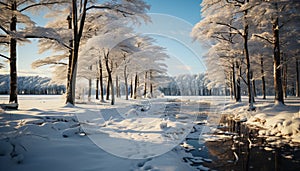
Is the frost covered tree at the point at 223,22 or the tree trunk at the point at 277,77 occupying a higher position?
the frost covered tree at the point at 223,22

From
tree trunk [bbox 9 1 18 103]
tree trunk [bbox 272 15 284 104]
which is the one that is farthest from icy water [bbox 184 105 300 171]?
tree trunk [bbox 9 1 18 103]

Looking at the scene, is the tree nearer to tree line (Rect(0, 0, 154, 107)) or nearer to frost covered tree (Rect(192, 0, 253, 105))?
tree line (Rect(0, 0, 154, 107))

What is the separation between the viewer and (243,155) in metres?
4.79

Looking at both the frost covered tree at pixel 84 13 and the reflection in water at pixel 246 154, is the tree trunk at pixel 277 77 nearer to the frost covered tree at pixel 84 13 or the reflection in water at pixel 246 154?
the reflection in water at pixel 246 154

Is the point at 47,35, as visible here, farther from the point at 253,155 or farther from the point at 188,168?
the point at 253,155

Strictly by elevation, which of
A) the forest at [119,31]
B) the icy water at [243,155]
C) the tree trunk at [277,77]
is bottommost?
the icy water at [243,155]

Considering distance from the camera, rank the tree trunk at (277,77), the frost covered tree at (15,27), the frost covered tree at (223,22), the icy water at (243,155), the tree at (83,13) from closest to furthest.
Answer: the icy water at (243,155) < the frost covered tree at (15,27) < the tree at (83,13) < the tree trunk at (277,77) < the frost covered tree at (223,22)

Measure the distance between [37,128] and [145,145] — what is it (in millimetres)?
3124

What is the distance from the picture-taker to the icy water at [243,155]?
410 centimetres

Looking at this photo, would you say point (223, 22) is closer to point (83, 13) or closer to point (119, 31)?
point (119, 31)

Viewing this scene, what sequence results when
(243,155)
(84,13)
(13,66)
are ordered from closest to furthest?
(243,155) → (13,66) → (84,13)

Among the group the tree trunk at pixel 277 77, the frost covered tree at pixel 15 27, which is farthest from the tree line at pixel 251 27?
the frost covered tree at pixel 15 27

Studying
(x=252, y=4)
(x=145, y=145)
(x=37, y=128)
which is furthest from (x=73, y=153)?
(x=252, y=4)

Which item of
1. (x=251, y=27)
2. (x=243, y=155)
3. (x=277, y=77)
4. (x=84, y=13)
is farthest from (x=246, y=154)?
(x=251, y=27)
